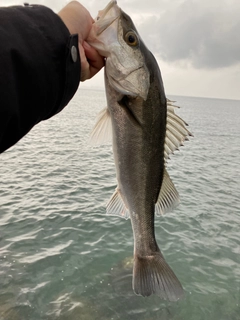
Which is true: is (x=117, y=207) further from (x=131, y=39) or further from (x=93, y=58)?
(x=131, y=39)

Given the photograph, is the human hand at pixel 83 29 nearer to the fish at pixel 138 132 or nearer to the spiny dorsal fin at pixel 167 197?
the fish at pixel 138 132

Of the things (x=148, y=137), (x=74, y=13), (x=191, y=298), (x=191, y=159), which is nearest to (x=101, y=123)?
(x=148, y=137)

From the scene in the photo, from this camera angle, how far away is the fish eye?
2.67 metres

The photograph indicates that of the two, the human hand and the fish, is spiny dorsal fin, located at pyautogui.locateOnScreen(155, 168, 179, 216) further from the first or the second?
the human hand

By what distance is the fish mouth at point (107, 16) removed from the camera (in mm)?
2617

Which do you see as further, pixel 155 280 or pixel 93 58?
pixel 155 280

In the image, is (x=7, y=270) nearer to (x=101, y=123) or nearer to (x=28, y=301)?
(x=28, y=301)

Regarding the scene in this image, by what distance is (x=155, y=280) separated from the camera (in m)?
3.11

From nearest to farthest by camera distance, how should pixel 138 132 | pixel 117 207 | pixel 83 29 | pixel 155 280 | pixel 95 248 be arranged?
pixel 83 29
pixel 138 132
pixel 155 280
pixel 117 207
pixel 95 248

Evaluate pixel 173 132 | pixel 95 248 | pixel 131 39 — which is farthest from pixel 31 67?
pixel 95 248

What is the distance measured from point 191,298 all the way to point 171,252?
1.80 meters

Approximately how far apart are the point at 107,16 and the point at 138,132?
989 millimetres

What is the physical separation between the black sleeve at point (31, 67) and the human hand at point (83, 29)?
44cm

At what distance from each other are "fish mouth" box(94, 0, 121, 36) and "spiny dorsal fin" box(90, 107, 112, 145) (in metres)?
0.68
